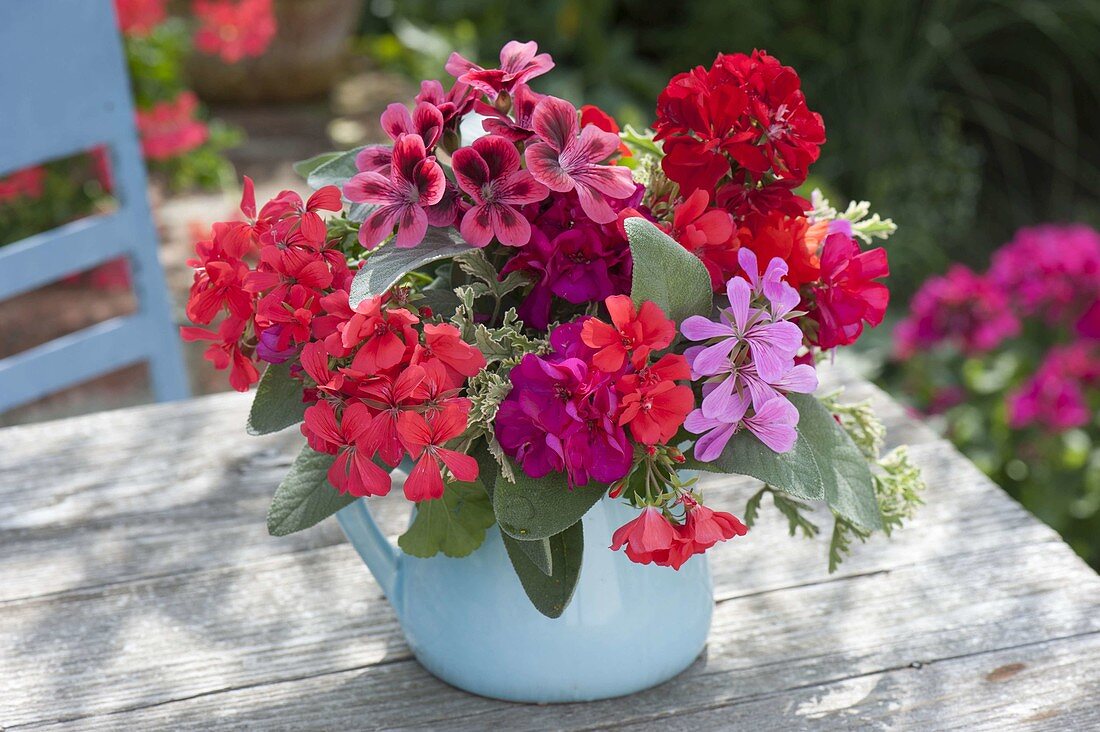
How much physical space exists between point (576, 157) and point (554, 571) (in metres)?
0.25

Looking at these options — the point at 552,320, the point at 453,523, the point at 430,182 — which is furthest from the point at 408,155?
the point at 453,523

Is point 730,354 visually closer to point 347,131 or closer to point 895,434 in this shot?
point 895,434

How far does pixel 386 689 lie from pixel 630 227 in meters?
0.41

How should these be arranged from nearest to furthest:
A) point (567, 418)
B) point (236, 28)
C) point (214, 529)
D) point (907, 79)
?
1. point (567, 418)
2. point (214, 529)
3. point (236, 28)
4. point (907, 79)

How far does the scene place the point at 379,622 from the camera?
0.92 metres

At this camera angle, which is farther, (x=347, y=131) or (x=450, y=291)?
→ (x=347, y=131)

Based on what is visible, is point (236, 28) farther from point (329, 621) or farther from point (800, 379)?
point (800, 379)

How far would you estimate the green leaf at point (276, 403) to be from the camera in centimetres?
71

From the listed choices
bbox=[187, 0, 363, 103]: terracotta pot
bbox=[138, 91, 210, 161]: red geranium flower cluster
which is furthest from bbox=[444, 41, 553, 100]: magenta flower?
bbox=[187, 0, 363, 103]: terracotta pot

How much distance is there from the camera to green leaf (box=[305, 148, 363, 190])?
75 centimetres

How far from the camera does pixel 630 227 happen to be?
63 cm

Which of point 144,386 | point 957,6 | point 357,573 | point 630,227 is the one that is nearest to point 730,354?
point 630,227

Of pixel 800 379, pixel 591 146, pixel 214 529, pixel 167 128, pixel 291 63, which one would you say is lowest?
pixel 291 63

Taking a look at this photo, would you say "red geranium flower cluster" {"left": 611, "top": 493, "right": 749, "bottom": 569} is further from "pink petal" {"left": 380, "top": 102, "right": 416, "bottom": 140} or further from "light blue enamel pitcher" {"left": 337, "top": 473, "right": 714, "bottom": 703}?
"pink petal" {"left": 380, "top": 102, "right": 416, "bottom": 140}
